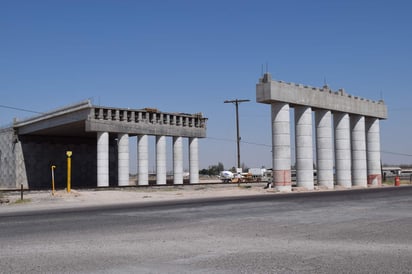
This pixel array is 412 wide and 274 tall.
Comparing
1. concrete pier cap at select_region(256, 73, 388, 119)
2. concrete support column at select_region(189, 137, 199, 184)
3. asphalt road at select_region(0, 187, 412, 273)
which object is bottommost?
asphalt road at select_region(0, 187, 412, 273)

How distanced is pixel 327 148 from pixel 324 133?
1431mm

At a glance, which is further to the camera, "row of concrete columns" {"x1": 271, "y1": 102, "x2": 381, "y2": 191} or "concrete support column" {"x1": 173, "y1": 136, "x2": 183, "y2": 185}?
"concrete support column" {"x1": 173, "y1": 136, "x2": 183, "y2": 185}

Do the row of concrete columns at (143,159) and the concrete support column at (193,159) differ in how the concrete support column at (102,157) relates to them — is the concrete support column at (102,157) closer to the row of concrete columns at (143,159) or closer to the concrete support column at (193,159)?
the row of concrete columns at (143,159)

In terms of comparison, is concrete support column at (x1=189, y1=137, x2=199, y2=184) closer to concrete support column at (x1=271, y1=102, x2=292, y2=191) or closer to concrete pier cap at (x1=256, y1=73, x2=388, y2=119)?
concrete pier cap at (x1=256, y1=73, x2=388, y2=119)

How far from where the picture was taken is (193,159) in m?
71.1

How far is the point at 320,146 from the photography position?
156 ft

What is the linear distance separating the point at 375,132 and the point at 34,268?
2101 inches

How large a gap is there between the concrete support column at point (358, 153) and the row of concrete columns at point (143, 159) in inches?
951

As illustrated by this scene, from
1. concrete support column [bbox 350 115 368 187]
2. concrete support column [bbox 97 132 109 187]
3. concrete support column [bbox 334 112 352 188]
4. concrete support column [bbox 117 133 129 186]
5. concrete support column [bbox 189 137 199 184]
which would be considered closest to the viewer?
concrete support column [bbox 334 112 352 188]

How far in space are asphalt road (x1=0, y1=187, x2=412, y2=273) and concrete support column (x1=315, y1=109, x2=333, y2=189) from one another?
28.2 m

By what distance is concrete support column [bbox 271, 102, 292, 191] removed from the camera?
41.9m

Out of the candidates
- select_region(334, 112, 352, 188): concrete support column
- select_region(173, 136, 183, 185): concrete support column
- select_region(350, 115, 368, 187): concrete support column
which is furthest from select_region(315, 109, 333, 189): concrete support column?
select_region(173, 136, 183, 185): concrete support column

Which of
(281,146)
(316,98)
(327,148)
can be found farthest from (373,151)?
(281,146)

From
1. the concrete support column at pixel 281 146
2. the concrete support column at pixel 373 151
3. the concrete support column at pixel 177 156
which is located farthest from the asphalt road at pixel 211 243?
the concrete support column at pixel 177 156
